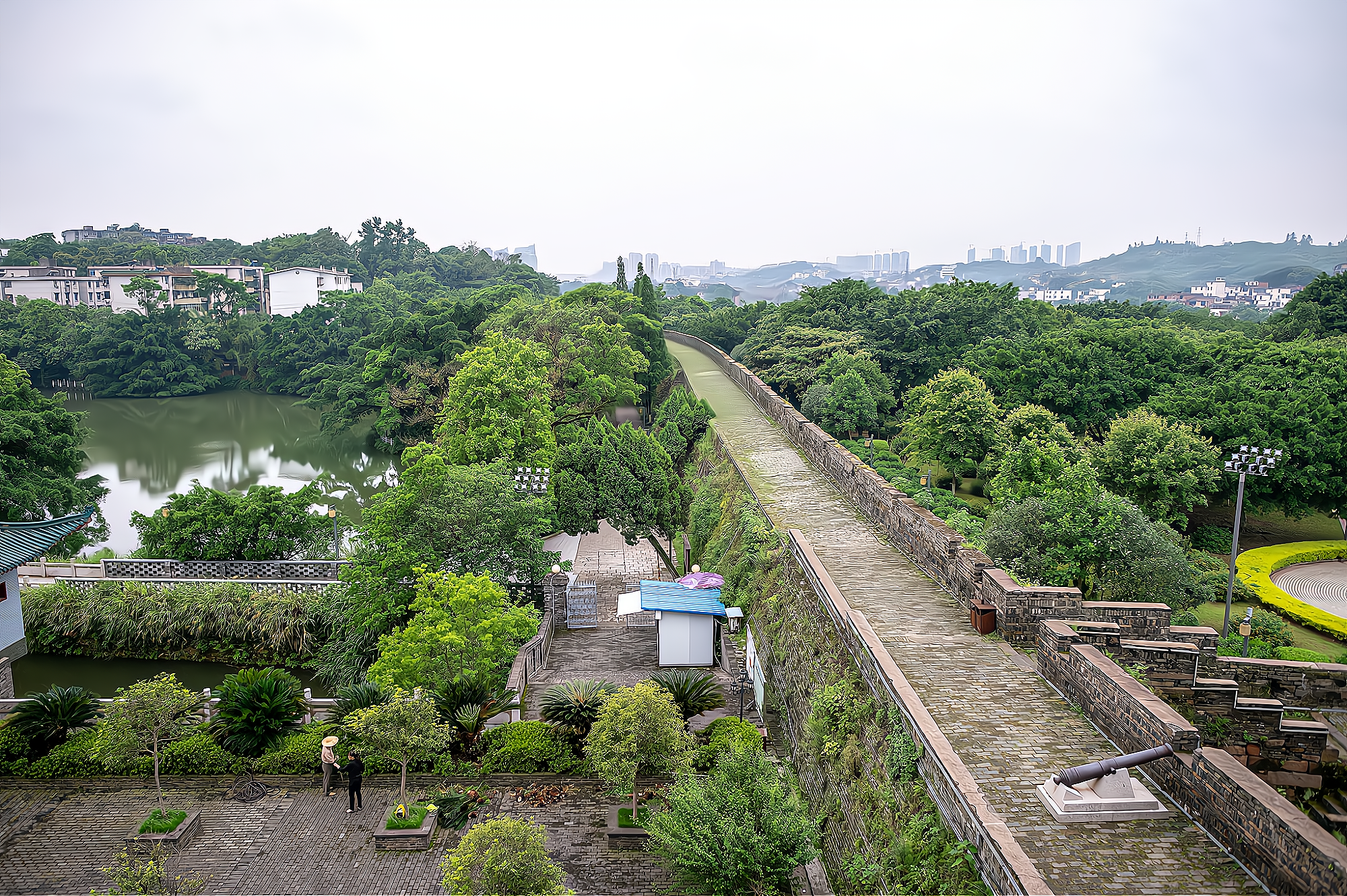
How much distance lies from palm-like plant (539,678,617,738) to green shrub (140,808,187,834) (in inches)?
215

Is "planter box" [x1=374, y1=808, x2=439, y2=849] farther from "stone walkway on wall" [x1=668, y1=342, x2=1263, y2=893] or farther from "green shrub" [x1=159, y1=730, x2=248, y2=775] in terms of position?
"stone walkway on wall" [x1=668, y1=342, x2=1263, y2=893]

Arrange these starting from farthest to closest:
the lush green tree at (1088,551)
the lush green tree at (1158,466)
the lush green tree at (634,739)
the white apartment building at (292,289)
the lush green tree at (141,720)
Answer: the white apartment building at (292,289) → the lush green tree at (1158,466) → the lush green tree at (1088,551) → the lush green tree at (141,720) → the lush green tree at (634,739)

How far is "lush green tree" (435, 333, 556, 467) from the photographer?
2250cm

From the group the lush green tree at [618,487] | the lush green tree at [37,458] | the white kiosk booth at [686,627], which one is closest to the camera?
the white kiosk booth at [686,627]

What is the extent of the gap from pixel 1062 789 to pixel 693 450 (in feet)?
70.4

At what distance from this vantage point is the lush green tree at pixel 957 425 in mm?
28953

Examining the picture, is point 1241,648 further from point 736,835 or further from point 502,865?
point 502,865

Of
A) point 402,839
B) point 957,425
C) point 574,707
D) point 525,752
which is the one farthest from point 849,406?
point 402,839

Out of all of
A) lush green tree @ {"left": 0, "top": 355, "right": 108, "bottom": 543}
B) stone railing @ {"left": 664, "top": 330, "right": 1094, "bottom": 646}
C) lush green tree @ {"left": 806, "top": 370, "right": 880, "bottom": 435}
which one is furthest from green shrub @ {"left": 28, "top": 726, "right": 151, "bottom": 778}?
lush green tree @ {"left": 806, "top": 370, "right": 880, "bottom": 435}

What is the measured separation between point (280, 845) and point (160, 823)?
181cm

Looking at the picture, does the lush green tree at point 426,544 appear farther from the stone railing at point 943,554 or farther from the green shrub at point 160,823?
the stone railing at point 943,554

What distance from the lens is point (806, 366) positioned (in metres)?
39.9

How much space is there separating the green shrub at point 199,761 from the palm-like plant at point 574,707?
5.04 meters

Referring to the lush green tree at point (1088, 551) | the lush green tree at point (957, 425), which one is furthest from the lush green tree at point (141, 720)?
the lush green tree at point (957, 425)
